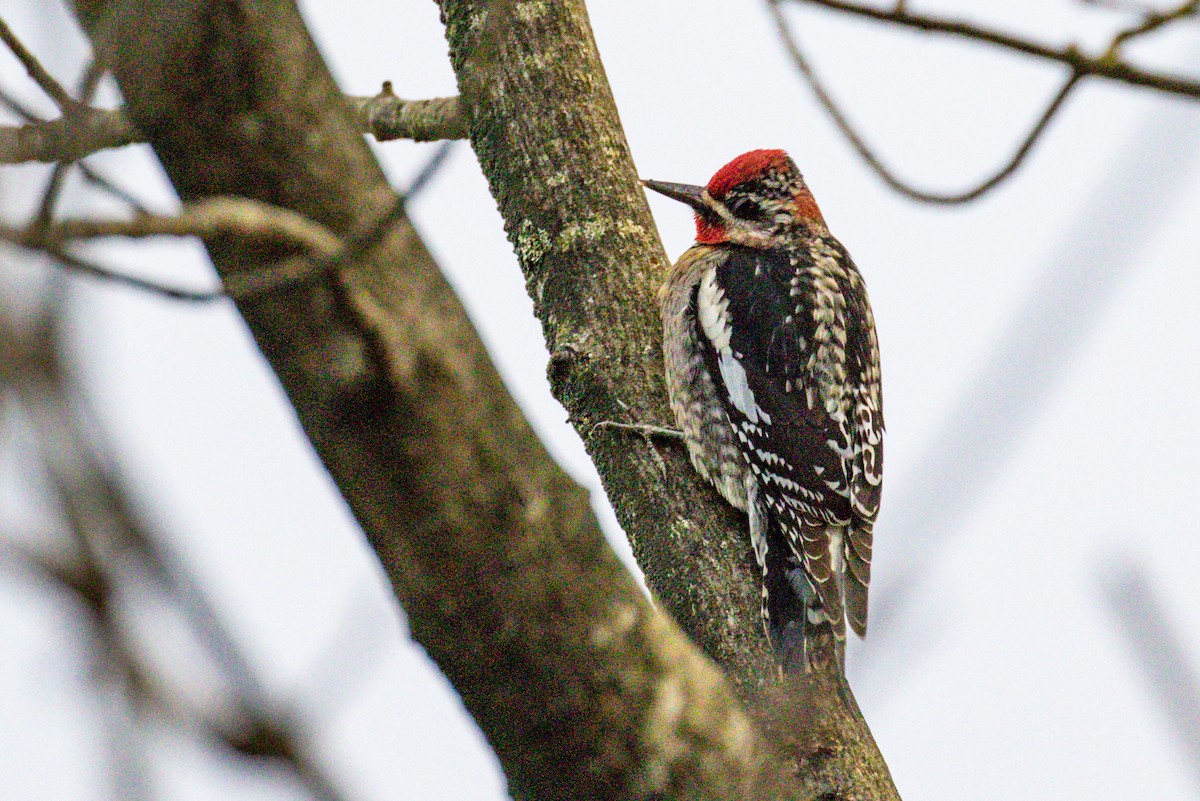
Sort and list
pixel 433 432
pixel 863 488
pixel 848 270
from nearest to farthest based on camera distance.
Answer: pixel 433 432
pixel 863 488
pixel 848 270

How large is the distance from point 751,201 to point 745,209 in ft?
0.13

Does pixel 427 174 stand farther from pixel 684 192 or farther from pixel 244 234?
pixel 684 192

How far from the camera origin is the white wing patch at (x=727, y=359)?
446 centimetres

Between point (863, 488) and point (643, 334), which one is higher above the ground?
point (643, 334)

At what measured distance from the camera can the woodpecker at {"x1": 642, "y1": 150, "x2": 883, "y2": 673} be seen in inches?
154

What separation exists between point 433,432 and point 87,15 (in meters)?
0.62

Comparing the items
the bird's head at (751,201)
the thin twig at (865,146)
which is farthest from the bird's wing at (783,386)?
the thin twig at (865,146)

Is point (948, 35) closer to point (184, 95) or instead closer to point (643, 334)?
point (184, 95)

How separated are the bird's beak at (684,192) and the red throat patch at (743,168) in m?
0.05

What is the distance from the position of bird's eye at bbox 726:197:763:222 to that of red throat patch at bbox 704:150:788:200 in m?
0.06

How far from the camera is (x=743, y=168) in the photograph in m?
5.27

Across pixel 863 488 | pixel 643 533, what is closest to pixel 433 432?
pixel 643 533

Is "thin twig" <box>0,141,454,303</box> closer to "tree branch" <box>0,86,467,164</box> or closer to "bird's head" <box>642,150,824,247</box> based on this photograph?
"tree branch" <box>0,86,467,164</box>

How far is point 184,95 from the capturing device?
60.2 inches
